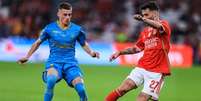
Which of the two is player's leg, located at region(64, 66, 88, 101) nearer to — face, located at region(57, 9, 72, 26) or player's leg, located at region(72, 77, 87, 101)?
player's leg, located at region(72, 77, 87, 101)

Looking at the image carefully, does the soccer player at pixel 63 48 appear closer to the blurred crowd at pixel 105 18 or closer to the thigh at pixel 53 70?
the thigh at pixel 53 70

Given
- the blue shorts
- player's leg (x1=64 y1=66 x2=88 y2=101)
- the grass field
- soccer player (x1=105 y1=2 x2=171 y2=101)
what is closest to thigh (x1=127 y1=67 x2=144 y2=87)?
soccer player (x1=105 y1=2 x2=171 y2=101)

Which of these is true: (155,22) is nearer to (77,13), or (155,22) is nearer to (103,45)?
(103,45)

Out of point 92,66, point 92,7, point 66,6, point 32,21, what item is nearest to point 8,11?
point 32,21

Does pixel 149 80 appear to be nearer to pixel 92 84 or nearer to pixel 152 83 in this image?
pixel 152 83

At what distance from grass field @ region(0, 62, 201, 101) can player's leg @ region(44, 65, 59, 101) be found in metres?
3.07

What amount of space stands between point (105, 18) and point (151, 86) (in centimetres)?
1868

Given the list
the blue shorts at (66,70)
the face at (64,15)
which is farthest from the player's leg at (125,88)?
the face at (64,15)

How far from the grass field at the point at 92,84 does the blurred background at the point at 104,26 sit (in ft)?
3.80

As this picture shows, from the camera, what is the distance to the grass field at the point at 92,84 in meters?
17.1

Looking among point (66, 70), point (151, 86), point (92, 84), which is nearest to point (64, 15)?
point (66, 70)

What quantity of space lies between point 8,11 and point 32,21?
1.33 metres

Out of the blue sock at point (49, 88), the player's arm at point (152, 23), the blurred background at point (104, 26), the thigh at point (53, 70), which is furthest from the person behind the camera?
the blurred background at point (104, 26)

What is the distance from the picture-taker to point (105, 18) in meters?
30.9
